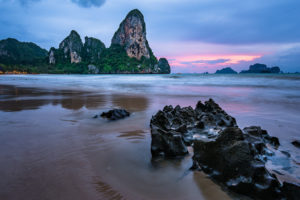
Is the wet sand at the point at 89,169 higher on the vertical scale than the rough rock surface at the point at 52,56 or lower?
lower

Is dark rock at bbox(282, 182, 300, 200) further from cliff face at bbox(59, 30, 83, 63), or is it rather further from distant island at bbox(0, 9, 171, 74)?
cliff face at bbox(59, 30, 83, 63)

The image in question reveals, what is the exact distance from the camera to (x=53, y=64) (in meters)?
147

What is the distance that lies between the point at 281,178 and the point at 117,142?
251 cm

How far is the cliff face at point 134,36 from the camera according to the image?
14538 cm

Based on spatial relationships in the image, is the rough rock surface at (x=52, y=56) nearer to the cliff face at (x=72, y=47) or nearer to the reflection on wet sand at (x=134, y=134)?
the cliff face at (x=72, y=47)

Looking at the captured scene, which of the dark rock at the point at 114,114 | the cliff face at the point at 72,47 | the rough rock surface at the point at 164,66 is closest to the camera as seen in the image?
the dark rock at the point at 114,114

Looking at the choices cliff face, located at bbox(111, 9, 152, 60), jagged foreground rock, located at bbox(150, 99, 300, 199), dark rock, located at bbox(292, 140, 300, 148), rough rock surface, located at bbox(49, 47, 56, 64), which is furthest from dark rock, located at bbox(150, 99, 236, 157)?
rough rock surface, located at bbox(49, 47, 56, 64)

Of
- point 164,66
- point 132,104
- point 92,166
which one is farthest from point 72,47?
point 92,166

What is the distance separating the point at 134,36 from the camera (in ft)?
477

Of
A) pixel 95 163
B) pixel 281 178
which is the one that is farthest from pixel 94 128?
pixel 281 178

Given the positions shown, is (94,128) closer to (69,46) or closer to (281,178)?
(281,178)

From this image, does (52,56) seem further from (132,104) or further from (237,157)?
(237,157)

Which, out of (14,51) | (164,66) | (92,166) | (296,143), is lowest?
(92,166)

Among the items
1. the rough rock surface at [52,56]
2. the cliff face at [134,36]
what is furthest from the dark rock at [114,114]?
the rough rock surface at [52,56]
